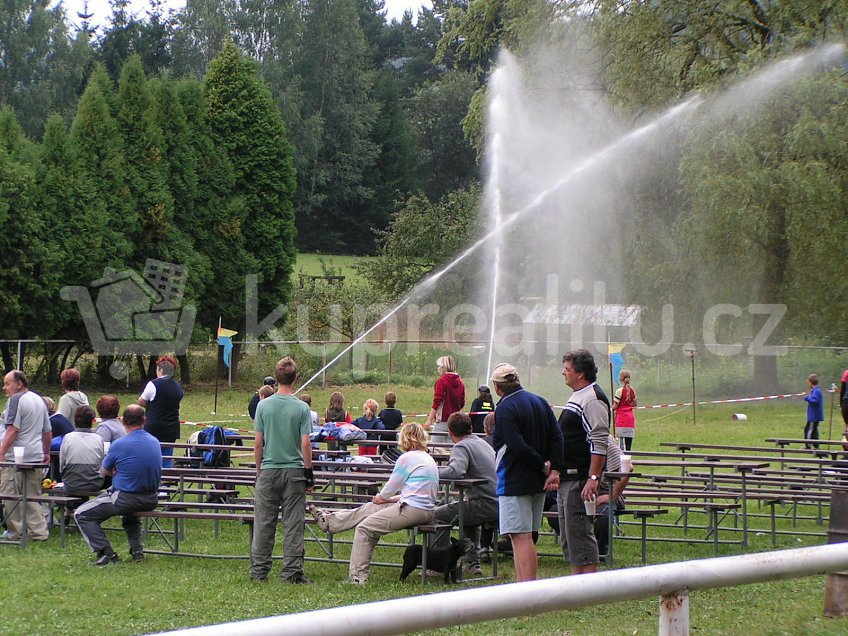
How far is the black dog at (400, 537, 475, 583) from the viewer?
8570mm

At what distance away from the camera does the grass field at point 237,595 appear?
250 inches

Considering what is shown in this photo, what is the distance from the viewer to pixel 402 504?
872cm

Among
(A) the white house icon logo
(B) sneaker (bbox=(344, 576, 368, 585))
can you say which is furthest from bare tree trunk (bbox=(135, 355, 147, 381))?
(B) sneaker (bbox=(344, 576, 368, 585))

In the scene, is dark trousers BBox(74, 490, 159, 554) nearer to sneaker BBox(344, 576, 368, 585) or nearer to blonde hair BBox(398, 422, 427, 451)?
sneaker BBox(344, 576, 368, 585)

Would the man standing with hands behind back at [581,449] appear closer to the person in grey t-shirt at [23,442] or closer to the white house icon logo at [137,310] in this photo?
the person in grey t-shirt at [23,442]

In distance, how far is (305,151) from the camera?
199 feet

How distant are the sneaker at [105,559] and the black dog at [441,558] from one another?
2466 mm

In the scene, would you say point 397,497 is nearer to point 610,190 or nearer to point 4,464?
point 4,464

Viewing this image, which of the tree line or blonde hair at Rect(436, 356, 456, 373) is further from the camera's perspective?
the tree line

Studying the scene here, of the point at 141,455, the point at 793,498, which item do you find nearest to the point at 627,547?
the point at 793,498

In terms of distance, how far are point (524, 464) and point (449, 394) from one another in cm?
649

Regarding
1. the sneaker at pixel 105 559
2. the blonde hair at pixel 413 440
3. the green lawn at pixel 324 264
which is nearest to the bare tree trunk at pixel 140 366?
the green lawn at pixel 324 264

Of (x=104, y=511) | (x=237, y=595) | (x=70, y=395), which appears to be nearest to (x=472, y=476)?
(x=237, y=595)

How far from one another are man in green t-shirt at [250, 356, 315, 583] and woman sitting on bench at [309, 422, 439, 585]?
468mm
